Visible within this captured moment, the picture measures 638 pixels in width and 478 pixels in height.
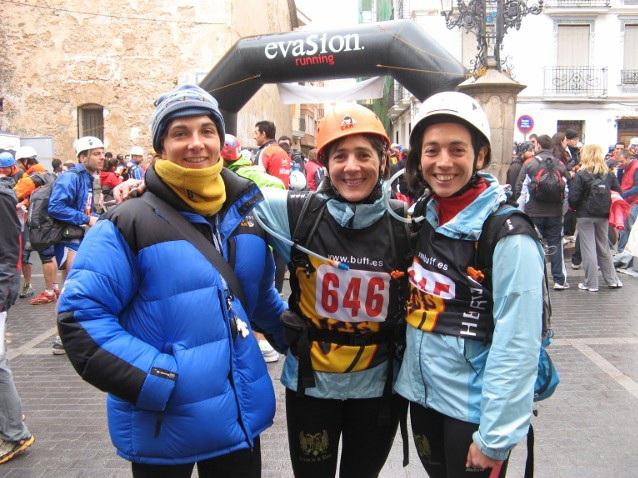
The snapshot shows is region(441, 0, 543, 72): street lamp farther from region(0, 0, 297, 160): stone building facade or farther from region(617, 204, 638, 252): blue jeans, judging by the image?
region(0, 0, 297, 160): stone building facade

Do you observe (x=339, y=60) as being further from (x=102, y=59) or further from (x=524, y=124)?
(x=102, y=59)

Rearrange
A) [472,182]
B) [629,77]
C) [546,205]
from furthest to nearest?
1. [629,77]
2. [546,205]
3. [472,182]

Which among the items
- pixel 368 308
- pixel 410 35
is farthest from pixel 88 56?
pixel 368 308

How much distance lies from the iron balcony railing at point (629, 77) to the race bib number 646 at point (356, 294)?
91.6ft

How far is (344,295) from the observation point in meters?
2.40

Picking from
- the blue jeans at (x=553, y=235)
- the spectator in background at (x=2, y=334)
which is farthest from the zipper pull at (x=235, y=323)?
the blue jeans at (x=553, y=235)

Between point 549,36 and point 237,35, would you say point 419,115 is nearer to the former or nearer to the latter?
point 237,35

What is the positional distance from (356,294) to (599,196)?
7.11m

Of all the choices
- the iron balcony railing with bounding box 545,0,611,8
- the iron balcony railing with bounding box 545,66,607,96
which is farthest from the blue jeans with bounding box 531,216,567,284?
the iron balcony railing with bounding box 545,0,611,8

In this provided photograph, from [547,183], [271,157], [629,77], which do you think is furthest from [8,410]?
[629,77]

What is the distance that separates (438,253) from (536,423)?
2.72 metres

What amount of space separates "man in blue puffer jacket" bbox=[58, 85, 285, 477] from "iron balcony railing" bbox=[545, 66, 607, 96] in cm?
2699

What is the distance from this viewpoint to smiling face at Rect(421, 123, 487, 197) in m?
2.18

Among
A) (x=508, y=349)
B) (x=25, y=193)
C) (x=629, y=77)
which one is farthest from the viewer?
(x=629, y=77)
